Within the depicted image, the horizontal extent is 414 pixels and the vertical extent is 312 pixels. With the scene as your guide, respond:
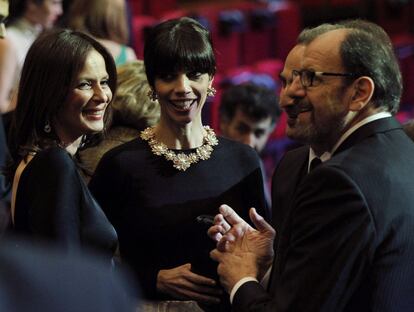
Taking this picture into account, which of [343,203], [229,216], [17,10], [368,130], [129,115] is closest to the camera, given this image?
[343,203]

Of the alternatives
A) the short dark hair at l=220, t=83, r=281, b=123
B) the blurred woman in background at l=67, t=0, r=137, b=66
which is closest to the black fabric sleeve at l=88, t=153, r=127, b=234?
the short dark hair at l=220, t=83, r=281, b=123

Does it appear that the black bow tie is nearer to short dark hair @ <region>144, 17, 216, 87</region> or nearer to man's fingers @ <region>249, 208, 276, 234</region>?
man's fingers @ <region>249, 208, 276, 234</region>

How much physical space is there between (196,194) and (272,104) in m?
1.26

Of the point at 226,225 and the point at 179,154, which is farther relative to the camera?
the point at 179,154

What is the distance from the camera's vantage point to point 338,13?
640cm

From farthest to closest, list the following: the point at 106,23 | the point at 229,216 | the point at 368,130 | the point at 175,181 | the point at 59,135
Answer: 1. the point at 106,23
2. the point at 175,181
3. the point at 59,135
4. the point at 229,216
5. the point at 368,130

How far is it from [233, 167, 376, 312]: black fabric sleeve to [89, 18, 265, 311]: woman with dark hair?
22.1 inches

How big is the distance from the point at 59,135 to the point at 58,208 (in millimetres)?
282

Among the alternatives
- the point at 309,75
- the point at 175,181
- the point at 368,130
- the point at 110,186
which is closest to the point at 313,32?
the point at 309,75

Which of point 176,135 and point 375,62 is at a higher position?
point 375,62

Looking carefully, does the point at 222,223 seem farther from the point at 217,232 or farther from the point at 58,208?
the point at 58,208

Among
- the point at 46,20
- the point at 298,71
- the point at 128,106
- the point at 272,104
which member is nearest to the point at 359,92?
the point at 298,71

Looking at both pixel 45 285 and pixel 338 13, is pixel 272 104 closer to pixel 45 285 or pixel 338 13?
pixel 45 285

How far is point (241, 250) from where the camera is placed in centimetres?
167
